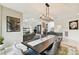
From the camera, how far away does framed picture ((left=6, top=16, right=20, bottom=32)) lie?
262 centimetres

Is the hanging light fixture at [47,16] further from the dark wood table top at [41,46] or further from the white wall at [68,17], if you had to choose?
the dark wood table top at [41,46]

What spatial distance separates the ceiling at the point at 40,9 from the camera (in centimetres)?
261

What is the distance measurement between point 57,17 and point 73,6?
14.3 inches

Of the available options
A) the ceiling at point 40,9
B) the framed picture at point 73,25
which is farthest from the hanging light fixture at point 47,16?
the framed picture at point 73,25

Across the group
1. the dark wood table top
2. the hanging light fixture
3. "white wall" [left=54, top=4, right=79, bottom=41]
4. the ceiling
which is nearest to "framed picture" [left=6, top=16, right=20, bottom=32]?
the ceiling

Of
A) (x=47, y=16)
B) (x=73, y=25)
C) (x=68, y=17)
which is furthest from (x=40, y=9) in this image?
(x=73, y=25)

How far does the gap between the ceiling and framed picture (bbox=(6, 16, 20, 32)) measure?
0.19 meters

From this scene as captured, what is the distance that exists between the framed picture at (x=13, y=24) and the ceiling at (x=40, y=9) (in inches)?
7.4

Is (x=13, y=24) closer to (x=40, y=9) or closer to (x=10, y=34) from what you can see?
(x=10, y=34)

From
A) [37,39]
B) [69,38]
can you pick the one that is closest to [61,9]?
[69,38]

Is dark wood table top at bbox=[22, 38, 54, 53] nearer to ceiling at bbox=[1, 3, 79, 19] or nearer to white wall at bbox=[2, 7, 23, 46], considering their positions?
white wall at bbox=[2, 7, 23, 46]

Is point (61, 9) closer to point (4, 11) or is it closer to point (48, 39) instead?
point (48, 39)

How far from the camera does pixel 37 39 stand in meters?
2.65

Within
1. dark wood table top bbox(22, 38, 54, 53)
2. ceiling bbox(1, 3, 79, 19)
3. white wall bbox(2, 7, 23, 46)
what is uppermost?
ceiling bbox(1, 3, 79, 19)
